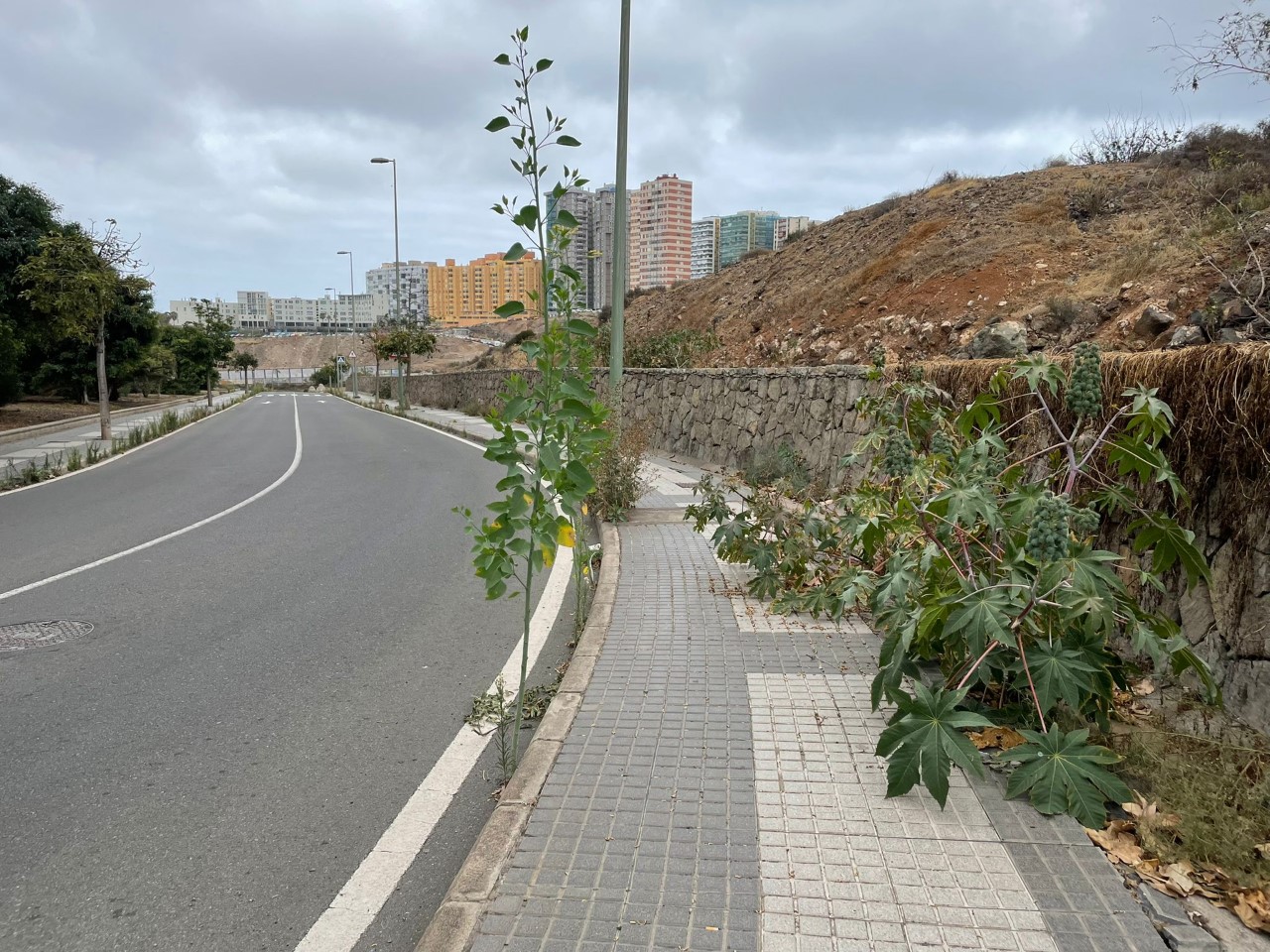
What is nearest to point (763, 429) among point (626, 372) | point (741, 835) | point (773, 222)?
point (626, 372)

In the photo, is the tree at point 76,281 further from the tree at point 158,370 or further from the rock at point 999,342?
the tree at point 158,370

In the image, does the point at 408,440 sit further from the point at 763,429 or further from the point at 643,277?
the point at 643,277

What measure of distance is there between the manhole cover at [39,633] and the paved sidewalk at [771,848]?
155 inches

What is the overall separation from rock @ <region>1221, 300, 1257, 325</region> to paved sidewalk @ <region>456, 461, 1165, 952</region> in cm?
791

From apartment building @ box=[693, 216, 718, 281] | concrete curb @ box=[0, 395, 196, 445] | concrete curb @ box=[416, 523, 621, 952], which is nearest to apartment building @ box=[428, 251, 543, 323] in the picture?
apartment building @ box=[693, 216, 718, 281]

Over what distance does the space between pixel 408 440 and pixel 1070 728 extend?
21.5 metres

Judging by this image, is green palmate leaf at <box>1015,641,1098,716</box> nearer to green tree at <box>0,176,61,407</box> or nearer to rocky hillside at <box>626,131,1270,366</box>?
rocky hillside at <box>626,131,1270,366</box>

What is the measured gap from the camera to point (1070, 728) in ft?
12.6

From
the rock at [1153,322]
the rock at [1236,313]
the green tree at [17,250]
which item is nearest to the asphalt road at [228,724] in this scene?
the rock at [1236,313]

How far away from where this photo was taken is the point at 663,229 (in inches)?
3196

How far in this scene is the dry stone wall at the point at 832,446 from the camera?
12.4 ft

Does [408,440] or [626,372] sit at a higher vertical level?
[626,372]

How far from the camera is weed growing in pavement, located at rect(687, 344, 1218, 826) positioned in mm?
3268

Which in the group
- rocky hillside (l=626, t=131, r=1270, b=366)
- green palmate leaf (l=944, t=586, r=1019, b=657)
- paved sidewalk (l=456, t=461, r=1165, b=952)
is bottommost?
paved sidewalk (l=456, t=461, r=1165, b=952)
